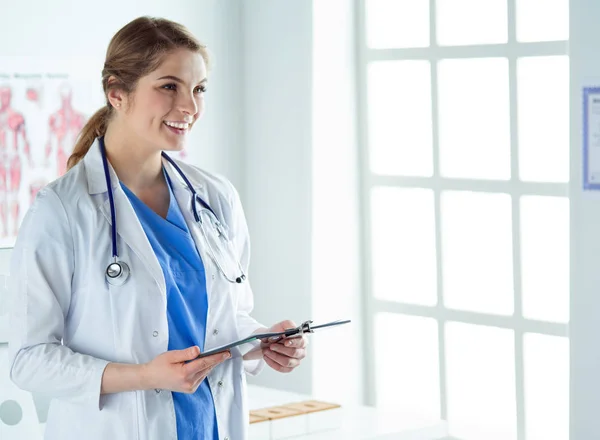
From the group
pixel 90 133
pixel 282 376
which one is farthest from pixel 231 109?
pixel 90 133

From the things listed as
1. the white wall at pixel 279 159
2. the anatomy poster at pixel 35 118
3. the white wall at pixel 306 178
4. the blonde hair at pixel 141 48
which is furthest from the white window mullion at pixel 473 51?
the blonde hair at pixel 141 48

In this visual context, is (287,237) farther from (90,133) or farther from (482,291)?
(90,133)

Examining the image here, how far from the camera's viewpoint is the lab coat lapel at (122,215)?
1.70 m

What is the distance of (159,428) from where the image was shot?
169 centimetres

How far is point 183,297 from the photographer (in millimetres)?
1748

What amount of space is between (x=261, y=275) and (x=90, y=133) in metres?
1.78

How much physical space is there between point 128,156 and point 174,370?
435mm

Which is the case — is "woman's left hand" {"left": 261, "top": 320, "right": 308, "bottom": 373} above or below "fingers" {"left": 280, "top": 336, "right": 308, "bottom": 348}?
below

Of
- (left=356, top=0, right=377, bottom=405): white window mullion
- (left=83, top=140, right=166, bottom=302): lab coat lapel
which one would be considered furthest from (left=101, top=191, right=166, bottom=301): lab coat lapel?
(left=356, top=0, right=377, bottom=405): white window mullion

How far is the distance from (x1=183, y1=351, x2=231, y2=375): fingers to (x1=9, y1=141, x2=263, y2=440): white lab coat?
114mm
